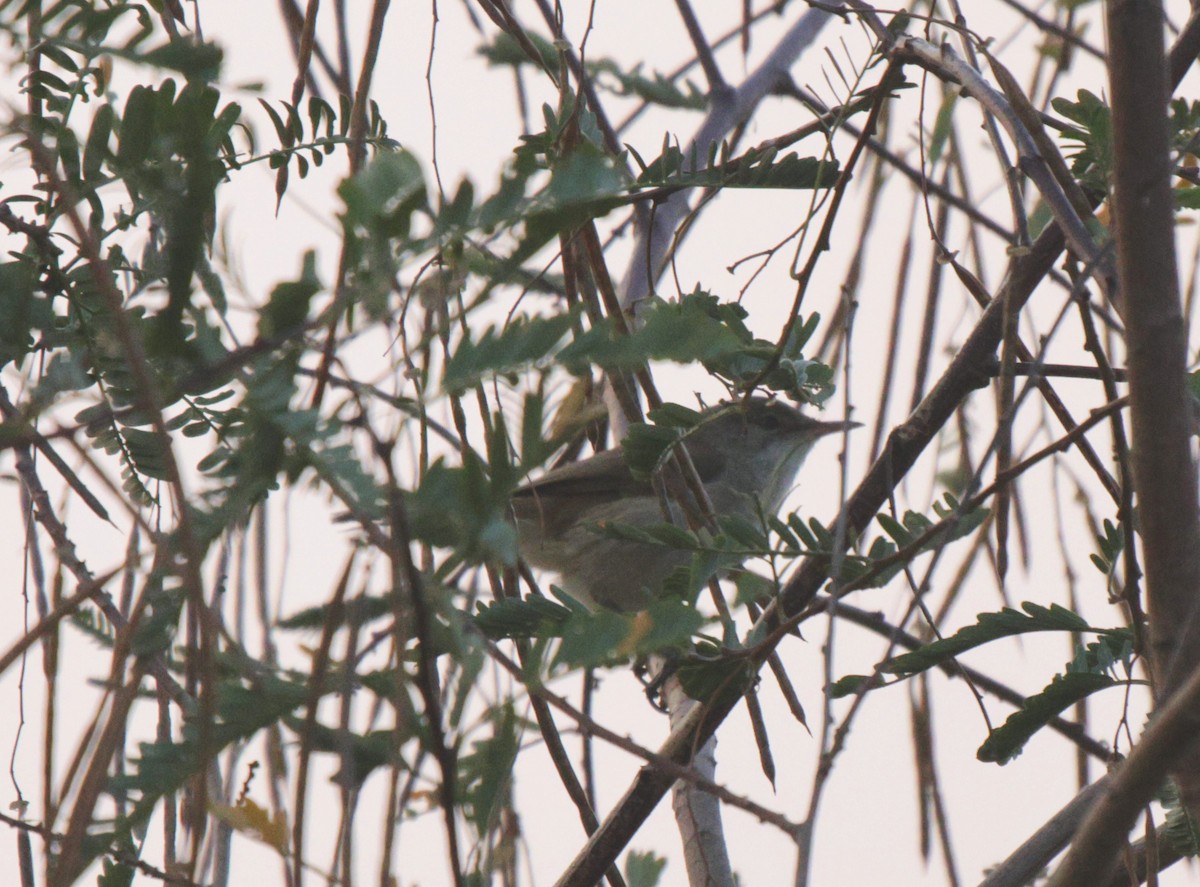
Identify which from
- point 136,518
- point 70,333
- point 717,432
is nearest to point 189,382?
point 136,518

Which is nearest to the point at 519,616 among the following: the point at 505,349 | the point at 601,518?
the point at 505,349

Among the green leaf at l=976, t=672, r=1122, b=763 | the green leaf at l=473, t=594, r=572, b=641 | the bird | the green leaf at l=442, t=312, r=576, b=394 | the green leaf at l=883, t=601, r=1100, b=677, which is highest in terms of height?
the bird

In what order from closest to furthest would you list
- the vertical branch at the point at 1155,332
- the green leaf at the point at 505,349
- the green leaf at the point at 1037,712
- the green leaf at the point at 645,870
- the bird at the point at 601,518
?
1. the green leaf at the point at 505,349
2. the vertical branch at the point at 1155,332
3. the green leaf at the point at 1037,712
4. the green leaf at the point at 645,870
5. the bird at the point at 601,518

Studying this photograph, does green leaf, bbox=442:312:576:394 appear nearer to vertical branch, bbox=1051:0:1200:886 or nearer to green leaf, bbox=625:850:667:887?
vertical branch, bbox=1051:0:1200:886

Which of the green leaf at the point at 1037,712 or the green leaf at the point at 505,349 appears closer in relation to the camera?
the green leaf at the point at 505,349

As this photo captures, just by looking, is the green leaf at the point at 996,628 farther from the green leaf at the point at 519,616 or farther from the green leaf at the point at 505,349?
the green leaf at the point at 505,349

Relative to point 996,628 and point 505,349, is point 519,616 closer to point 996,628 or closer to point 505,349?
point 996,628

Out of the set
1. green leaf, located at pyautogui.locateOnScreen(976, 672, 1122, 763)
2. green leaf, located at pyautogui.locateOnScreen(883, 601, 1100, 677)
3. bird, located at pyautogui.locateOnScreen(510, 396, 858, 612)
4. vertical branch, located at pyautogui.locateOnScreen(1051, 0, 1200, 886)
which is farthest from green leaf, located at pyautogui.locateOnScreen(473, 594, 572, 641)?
bird, located at pyautogui.locateOnScreen(510, 396, 858, 612)

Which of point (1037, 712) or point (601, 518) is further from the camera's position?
point (601, 518)

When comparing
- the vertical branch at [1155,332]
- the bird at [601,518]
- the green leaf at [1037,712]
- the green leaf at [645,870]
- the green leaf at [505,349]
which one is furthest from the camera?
the bird at [601,518]

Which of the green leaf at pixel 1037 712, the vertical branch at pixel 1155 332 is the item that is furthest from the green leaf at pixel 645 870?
the vertical branch at pixel 1155 332

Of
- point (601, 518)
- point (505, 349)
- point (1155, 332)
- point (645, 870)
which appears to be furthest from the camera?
point (601, 518)

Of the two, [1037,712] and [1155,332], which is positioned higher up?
[1155,332]

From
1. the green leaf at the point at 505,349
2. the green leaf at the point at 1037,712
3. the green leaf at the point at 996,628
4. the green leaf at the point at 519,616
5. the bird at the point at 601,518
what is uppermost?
the bird at the point at 601,518
